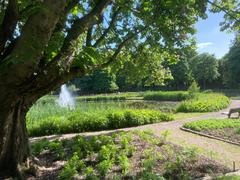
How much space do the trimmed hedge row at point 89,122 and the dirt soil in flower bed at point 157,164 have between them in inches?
152

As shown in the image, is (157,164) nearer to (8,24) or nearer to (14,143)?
(14,143)

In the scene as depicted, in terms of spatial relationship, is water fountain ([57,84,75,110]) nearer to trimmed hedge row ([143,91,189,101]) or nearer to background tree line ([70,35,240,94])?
trimmed hedge row ([143,91,189,101])

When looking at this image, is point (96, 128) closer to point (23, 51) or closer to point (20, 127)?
point (20, 127)

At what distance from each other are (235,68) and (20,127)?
42.8 metres

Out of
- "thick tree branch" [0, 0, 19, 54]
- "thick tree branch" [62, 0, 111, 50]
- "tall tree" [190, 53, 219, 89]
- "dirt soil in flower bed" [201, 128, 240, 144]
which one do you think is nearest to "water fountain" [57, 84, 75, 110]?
"dirt soil in flower bed" [201, 128, 240, 144]

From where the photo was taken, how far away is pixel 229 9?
652 cm

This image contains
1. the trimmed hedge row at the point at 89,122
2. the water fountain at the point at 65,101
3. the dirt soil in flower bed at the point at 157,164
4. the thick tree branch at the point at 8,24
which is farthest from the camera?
the water fountain at the point at 65,101

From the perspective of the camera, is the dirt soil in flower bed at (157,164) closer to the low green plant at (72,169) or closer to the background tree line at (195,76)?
the low green plant at (72,169)

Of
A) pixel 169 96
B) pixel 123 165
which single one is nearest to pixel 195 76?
pixel 169 96

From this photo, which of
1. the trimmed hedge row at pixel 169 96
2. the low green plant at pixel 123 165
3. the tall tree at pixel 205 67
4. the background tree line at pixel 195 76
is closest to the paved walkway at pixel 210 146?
the low green plant at pixel 123 165

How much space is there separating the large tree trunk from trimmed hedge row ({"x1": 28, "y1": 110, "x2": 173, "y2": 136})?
5.55 metres

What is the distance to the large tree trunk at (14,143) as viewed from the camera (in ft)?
17.0

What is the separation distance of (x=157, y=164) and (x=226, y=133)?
469 cm

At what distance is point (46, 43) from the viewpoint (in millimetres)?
4094
